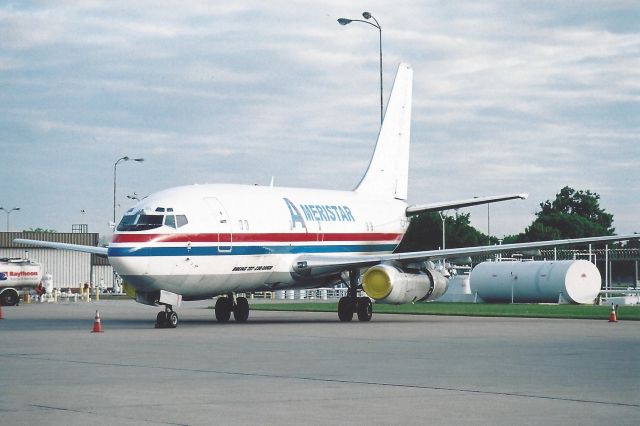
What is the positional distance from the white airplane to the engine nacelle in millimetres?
43

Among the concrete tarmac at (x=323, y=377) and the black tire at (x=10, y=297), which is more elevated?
the black tire at (x=10, y=297)

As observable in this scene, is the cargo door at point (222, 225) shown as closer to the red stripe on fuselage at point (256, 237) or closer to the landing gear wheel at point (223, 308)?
the red stripe on fuselage at point (256, 237)

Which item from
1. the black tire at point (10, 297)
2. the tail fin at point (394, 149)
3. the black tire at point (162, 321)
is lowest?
the black tire at point (162, 321)

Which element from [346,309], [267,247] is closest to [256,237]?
[267,247]

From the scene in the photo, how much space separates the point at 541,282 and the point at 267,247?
89.7 ft

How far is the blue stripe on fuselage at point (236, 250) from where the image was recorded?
30125mm

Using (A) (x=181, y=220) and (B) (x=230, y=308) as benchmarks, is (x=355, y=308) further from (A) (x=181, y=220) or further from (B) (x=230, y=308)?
(A) (x=181, y=220)

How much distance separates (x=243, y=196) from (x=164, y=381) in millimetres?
18468

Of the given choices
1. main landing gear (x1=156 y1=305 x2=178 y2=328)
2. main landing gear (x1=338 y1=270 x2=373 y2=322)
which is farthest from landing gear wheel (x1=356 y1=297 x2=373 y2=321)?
main landing gear (x1=156 y1=305 x2=178 y2=328)

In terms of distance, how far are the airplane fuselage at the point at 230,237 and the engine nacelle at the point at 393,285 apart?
2.68 metres

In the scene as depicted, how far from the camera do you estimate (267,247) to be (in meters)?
34.1

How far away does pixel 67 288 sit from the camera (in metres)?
90.9

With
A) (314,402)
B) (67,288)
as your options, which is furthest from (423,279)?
(67,288)

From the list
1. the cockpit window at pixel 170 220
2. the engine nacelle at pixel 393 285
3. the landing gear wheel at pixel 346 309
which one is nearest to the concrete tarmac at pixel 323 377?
the cockpit window at pixel 170 220
